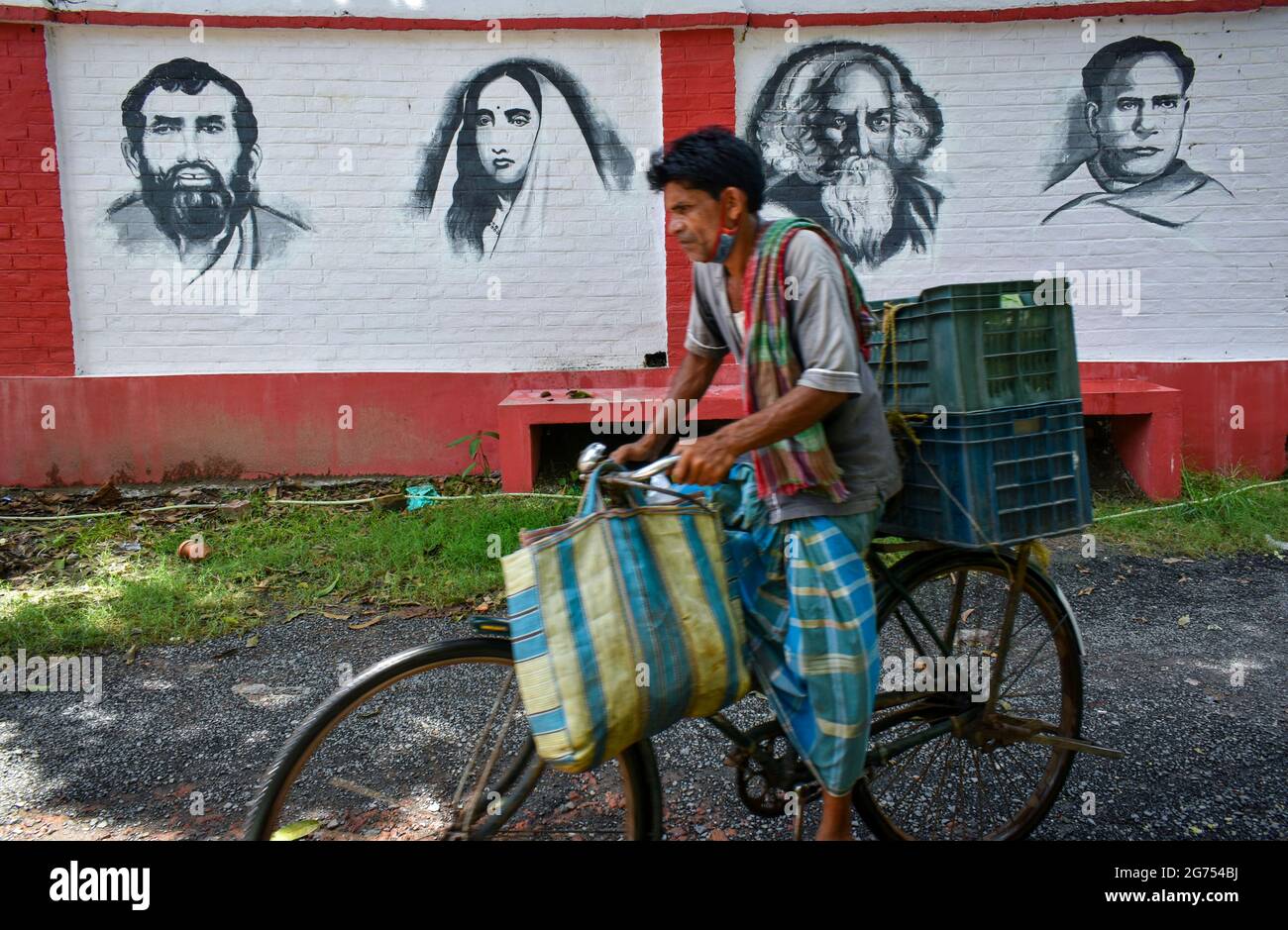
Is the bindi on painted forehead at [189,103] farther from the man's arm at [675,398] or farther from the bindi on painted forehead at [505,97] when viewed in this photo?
the man's arm at [675,398]

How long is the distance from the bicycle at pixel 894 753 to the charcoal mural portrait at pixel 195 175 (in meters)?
4.93

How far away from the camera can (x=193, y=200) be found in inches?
255

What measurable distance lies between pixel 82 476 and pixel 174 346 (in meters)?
1.14

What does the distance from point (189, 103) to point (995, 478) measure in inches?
257

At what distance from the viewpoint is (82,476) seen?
639 cm

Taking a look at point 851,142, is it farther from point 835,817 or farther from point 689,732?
point 835,817

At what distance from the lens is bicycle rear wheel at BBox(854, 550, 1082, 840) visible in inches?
92.1

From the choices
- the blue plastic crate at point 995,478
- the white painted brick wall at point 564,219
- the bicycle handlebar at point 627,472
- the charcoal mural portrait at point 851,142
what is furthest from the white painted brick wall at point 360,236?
the bicycle handlebar at point 627,472

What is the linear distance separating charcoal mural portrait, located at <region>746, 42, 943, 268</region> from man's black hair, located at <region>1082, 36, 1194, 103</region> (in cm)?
112

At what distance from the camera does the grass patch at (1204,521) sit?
5152 millimetres

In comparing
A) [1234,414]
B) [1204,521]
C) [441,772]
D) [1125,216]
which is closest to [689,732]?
[441,772]

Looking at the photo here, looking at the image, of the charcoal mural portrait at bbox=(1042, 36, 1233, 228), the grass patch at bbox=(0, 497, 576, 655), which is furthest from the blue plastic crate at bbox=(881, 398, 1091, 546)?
the charcoal mural portrait at bbox=(1042, 36, 1233, 228)
